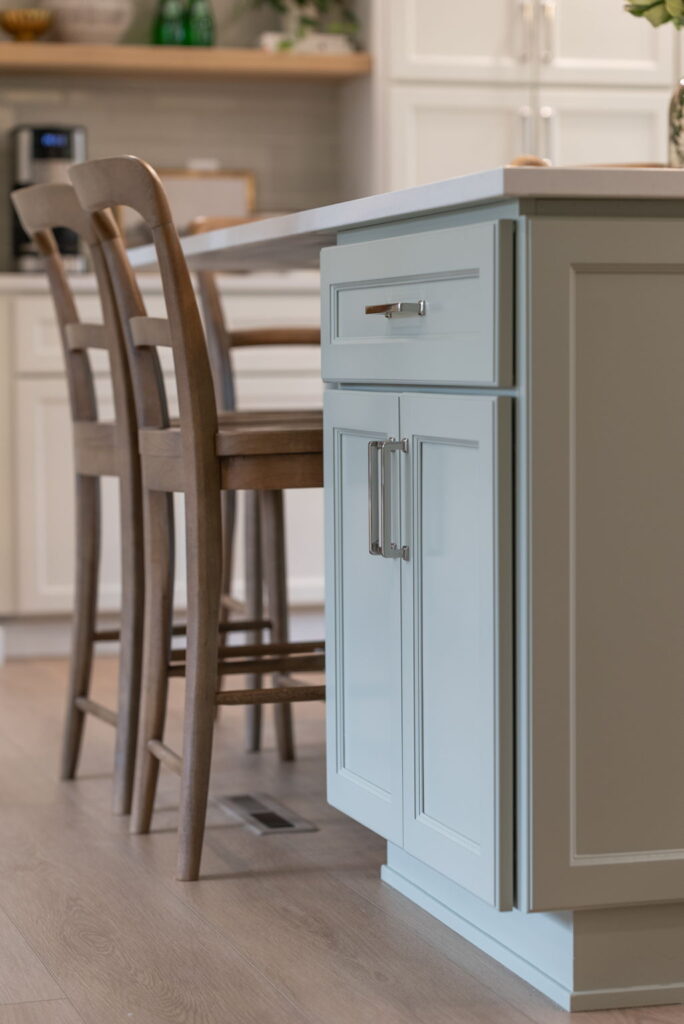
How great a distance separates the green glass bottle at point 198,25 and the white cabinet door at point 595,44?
92 cm

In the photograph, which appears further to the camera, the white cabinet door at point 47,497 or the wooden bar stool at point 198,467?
the white cabinet door at point 47,497

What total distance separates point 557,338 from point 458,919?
0.78 meters

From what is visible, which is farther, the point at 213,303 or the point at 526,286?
the point at 213,303

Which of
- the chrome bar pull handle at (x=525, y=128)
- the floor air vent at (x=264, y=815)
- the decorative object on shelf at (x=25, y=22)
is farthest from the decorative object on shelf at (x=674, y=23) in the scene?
the decorative object on shelf at (x=25, y=22)

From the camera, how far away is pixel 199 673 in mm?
2252

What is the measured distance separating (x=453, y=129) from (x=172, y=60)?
0.79 meters

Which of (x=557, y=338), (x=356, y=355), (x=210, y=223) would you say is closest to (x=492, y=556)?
(x=557, y=338)

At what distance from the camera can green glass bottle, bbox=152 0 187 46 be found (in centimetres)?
444

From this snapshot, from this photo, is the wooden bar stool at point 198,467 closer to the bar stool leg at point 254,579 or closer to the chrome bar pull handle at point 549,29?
the bar stool leg at point 254,579

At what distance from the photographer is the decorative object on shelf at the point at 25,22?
14.2ft

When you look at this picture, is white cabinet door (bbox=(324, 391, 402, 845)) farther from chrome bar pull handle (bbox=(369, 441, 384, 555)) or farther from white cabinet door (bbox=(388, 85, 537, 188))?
white cabinet door (bbox=(388, 85, 537, 188))

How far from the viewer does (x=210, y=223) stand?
3.29 meters

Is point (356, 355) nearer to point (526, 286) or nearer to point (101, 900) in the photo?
point (526, 286)

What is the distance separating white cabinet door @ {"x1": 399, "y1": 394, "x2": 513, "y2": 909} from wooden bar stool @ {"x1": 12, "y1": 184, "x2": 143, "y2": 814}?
2.79ft
